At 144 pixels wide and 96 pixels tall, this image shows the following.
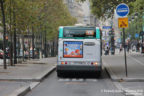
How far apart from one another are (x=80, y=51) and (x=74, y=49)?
31cm

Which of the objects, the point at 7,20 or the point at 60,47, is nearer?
the point at 60,47

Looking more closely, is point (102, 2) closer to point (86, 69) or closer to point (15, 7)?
point (15, 7)

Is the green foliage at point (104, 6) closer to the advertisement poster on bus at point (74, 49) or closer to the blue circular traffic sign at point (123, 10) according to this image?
the advertisement poster on bus at point (74, 49)

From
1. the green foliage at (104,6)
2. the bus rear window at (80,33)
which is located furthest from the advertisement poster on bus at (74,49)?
the green foliage at (104,6)

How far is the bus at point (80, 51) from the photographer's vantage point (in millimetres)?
19422

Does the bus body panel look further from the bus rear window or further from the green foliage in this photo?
the green foliage

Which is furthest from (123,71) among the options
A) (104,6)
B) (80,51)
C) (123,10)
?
(104,6)

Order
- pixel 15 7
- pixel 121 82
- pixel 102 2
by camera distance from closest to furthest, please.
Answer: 1. pixel 121 82
2. pixel 15 7
3. pixel 102 2

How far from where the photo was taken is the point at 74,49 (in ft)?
64.2

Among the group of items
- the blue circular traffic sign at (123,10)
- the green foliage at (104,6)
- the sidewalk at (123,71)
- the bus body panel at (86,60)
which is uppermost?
the green foliage at (104,6)

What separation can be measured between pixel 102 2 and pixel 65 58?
57.0 ft

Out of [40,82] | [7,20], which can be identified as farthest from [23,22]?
[40,82]

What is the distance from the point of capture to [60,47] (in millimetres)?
19625

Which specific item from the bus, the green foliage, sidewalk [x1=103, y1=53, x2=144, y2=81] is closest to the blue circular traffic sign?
the bus
